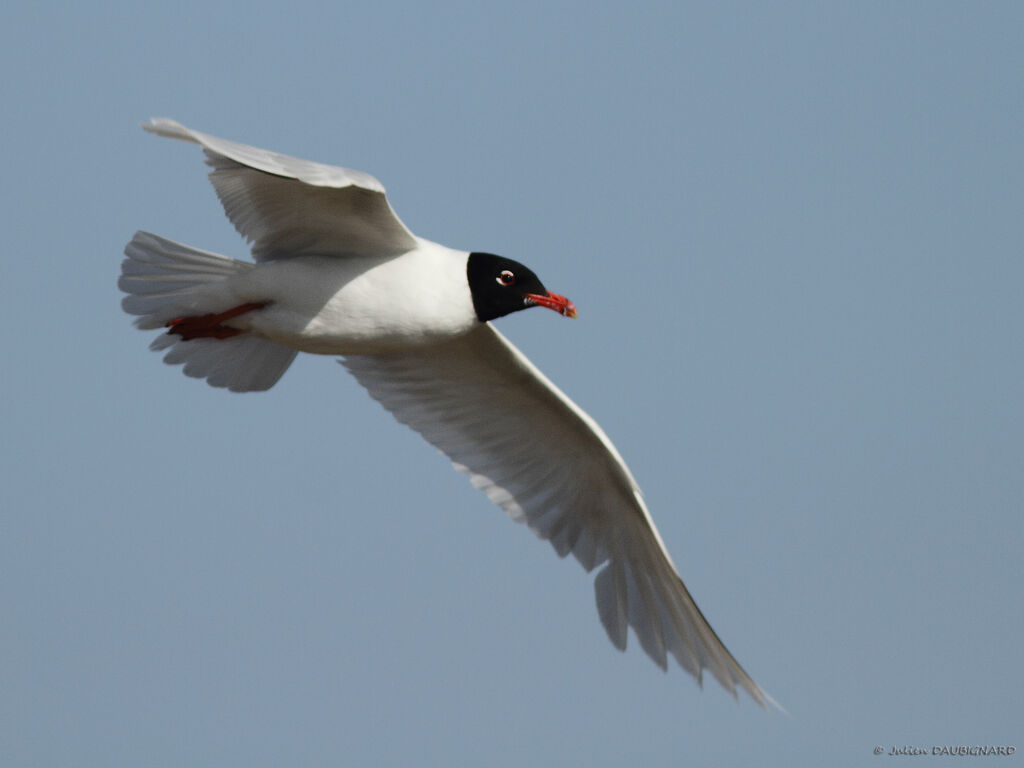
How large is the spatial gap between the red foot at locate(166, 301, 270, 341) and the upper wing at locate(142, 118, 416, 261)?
1.14 ft

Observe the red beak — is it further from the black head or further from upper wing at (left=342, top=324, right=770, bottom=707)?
Answer: upper wing at (left=342, top=324, right=770, bottom=707)

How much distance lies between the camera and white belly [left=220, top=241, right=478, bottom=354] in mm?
7676

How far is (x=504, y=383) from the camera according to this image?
9.12 meters

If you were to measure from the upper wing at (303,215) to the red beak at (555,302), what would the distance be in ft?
2.61

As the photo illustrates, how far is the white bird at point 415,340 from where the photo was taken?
7672mm

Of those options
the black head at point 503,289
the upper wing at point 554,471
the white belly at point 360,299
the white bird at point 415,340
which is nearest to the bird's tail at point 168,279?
the white bird at point 415,340

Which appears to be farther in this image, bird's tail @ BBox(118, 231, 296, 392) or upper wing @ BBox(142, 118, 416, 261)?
bird's tail @ BBox(118, 231, 296, 392)

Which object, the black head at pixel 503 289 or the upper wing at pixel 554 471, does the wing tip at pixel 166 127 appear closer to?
the black head at pixel 503 289

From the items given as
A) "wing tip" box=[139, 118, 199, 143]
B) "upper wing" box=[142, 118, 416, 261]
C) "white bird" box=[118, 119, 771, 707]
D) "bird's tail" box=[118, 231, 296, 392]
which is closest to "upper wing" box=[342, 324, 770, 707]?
"white bird" box=[118, 119, 771, 707]

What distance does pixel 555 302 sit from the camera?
8.19 m

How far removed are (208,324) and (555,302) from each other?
79.7 inches

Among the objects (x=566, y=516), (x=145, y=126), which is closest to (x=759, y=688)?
(x=566, y=516)

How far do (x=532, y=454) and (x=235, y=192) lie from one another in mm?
2845

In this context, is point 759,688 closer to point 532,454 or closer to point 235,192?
point 532,454
